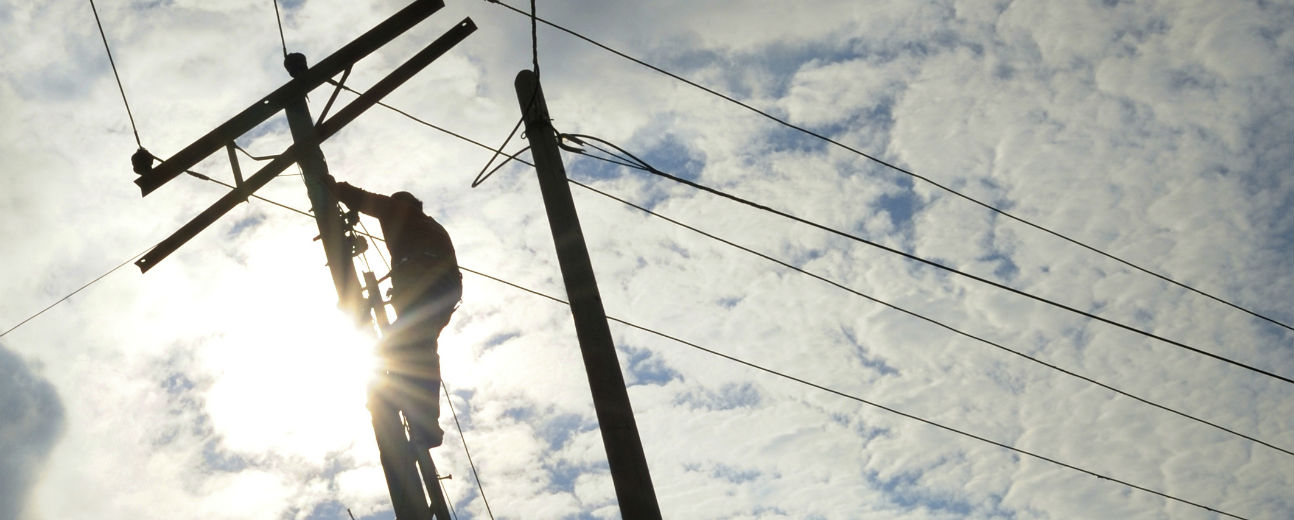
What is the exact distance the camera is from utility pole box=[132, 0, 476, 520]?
644 centimetres

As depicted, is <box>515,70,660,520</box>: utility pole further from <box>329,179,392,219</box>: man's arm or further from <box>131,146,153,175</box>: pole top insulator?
<box>131,146,153,175</box>: pole top insulator

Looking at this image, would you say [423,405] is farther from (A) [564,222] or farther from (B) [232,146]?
(B) [232,146]

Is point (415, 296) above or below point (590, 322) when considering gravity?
above

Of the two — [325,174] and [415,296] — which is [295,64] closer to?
[325,174]

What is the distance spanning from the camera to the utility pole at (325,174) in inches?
254

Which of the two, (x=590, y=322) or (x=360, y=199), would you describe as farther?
(x=360, y=199)

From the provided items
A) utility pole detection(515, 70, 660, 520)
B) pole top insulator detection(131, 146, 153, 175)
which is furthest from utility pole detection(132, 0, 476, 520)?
utility pole detection(515, 70, 660, 520)

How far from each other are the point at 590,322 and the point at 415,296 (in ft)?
6.28

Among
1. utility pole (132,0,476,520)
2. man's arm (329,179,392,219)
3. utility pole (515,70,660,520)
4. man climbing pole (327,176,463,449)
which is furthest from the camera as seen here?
man's arm (329,179,392,219)

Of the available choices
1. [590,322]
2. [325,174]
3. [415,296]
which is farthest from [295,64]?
[590,322]

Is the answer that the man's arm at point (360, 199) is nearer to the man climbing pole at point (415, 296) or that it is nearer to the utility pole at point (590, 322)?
the man climbing pole at point (415, 296)

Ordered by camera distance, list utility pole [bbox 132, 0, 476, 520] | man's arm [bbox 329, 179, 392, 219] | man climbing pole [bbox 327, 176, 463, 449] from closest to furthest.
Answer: utility pole [bbox 132, 0, 476, 520] → man climbing pole [bbox 327, 176, 463, 449] → man's arm [bbox 329, 179, 392, 219]

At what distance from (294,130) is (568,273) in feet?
8.49

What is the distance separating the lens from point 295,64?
7750mm
